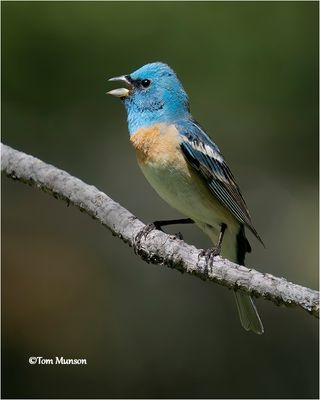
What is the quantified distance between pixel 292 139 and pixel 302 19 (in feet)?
3.15

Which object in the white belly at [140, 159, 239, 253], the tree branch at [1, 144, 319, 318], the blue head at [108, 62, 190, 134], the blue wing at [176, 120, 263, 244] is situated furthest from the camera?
the blue head at [108, 62, 190, 134]

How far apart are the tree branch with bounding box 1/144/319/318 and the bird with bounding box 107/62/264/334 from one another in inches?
14.6

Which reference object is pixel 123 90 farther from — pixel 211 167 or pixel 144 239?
pixel 144 239

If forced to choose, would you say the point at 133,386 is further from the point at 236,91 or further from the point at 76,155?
the point at 236,91

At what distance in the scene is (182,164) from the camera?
4027mm

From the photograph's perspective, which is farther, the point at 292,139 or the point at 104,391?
the point at 292,139

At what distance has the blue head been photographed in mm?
4305

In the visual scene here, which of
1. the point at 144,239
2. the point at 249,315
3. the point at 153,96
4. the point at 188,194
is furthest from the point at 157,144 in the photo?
the point at 249,315

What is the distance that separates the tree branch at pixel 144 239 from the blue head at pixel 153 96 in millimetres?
807

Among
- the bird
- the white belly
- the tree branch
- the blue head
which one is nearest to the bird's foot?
the tree branch

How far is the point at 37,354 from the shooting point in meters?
5.05

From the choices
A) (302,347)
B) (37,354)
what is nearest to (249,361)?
(302,347)

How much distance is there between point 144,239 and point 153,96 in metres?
1.18

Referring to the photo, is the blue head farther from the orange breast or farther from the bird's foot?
the bird's foot
